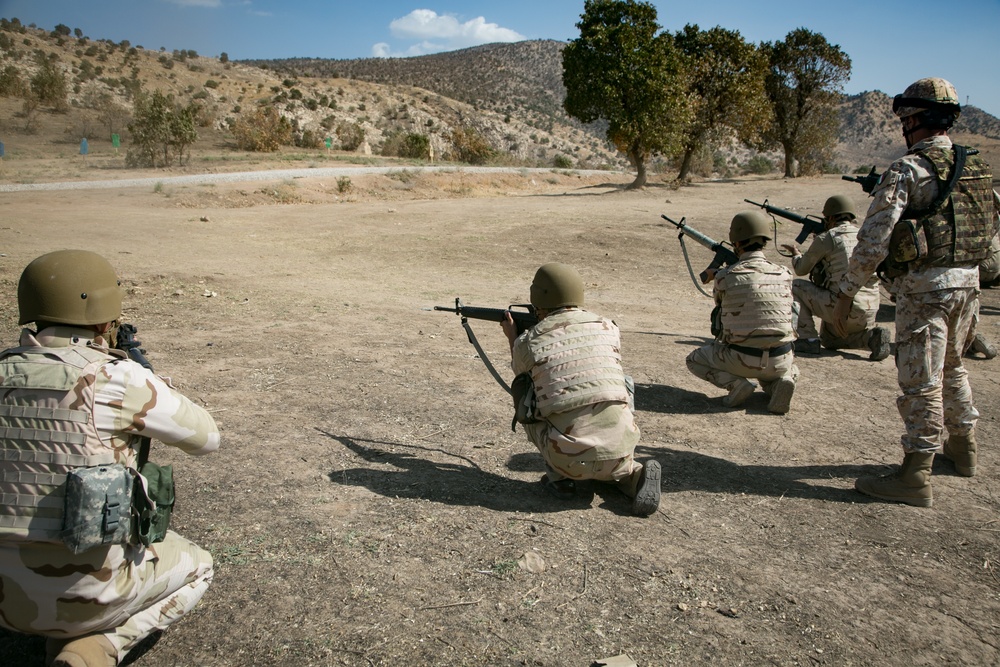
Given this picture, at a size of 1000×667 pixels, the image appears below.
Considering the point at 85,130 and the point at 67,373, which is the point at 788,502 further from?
the point at 85,130

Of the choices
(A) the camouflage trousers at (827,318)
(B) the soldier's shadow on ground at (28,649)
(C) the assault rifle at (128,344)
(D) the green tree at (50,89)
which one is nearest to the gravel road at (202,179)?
(A) the camouflage trousers at (827,318)

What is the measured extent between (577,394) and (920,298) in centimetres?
206

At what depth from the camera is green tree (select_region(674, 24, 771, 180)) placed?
2269 centimetres

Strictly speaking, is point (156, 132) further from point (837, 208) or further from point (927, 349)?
point (927, 349)

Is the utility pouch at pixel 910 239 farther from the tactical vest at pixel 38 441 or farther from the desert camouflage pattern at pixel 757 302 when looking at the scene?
the tactical vest at pixel 38 441

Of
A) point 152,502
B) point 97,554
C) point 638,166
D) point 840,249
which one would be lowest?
point 97,554

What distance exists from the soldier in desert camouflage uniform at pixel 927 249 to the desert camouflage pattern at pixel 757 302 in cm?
129

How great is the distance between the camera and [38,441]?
7.16 ft

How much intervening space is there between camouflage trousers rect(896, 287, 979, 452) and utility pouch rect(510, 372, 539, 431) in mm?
2058

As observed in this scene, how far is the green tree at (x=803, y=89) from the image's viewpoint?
25.9 metres

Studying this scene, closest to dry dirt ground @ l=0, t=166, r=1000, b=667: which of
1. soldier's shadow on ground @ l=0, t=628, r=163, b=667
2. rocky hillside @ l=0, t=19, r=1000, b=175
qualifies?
soldier's shadow on ground @ l=0, t=628, r=163, b=667

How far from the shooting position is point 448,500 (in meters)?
3.79

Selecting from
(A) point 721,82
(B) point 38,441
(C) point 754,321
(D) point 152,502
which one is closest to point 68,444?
(B) point 38,441

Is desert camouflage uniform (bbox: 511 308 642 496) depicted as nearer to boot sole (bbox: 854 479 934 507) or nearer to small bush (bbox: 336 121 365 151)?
boot sole (bbox: 854 479 934 507)
